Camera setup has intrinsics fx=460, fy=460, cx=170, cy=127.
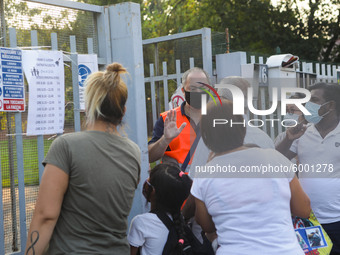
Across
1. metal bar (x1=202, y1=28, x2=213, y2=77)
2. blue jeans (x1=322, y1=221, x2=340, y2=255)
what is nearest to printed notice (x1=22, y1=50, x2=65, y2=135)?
blue jeans (x1=322, y1=221, x2=340, y2=255)

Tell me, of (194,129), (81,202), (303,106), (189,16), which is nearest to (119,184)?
(81,202)

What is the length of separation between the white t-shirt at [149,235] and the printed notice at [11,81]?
0.93 metres

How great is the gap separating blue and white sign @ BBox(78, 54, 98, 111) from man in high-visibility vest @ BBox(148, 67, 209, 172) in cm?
61

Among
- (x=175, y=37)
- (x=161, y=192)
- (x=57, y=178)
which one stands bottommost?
(x=161, y=192)

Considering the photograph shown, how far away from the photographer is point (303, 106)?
353cm

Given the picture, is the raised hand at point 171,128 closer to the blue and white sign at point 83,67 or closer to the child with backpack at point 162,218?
the child with backpack at point 162,218

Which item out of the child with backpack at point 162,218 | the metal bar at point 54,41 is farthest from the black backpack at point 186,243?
the metal bar at point 54,41

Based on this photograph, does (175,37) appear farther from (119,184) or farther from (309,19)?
(309,19)

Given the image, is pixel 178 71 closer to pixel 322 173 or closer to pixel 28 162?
pixel 322 173

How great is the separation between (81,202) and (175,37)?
10.1ft

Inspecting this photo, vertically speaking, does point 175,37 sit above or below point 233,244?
above

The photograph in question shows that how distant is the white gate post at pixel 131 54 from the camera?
2.99m

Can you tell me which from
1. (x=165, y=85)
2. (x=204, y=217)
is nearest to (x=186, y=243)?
(x=204, y=217)

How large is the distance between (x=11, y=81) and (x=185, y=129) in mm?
1307
